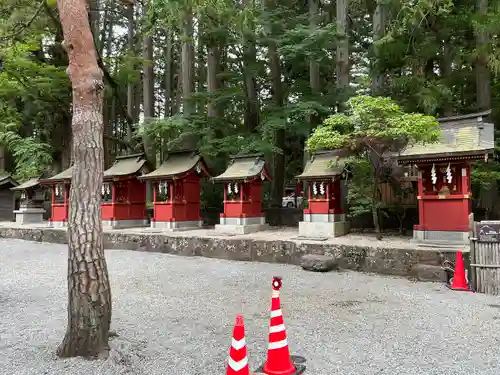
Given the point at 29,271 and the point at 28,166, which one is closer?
the point at 29,271

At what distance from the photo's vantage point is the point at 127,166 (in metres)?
17.2

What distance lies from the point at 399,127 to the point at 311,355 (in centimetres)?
700

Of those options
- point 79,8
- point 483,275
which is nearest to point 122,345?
point 79,8

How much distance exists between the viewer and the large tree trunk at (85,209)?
4.05 meters

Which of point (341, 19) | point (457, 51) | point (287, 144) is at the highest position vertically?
point (341, 19)

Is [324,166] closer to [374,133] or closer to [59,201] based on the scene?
[374,133]

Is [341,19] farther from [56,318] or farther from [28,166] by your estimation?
[28,166]

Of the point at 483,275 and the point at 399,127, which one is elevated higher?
the point at 399,127

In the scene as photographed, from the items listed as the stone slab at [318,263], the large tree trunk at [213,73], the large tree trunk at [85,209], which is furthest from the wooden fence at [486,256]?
the large tree trunk at [213,73]

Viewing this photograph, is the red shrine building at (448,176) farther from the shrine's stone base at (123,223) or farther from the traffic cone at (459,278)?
the shrine's stone base at (123,223)

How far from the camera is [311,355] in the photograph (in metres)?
4.17

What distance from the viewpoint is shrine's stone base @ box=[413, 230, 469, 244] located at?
9.35 m

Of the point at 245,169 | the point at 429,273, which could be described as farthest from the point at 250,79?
the point at 429,273

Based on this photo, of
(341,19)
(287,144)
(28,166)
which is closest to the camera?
(341,19)
